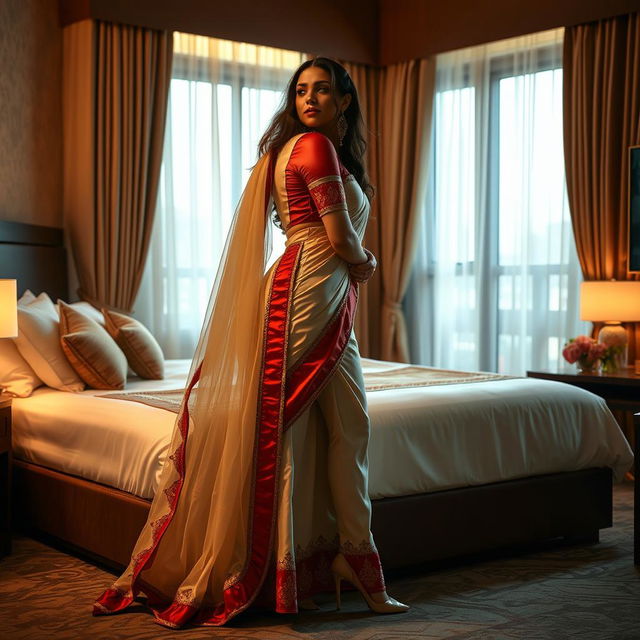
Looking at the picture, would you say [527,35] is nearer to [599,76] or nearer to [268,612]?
[599,76]

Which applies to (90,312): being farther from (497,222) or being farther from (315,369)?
(497,222)

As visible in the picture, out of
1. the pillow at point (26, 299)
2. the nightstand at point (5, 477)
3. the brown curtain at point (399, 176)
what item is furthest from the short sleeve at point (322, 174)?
the brown curtain at point (399, 176)

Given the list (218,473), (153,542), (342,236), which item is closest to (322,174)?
(342,236)

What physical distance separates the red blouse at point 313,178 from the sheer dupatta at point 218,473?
0.12 metres

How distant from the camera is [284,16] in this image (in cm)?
637

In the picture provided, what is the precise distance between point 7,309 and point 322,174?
1.65 meters

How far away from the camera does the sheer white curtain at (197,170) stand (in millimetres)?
6090

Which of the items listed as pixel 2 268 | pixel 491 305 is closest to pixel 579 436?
pixel 491 305

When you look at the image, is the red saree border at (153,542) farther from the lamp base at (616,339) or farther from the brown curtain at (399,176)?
the brown curtain at (399,176)

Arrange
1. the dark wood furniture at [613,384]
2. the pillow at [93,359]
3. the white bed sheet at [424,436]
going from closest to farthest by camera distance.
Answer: the white bed sheet at [424,436], the pillow at [93,359], the dark wood furniture at [613,384]

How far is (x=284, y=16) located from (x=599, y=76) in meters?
2.11

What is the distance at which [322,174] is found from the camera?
2.97 m

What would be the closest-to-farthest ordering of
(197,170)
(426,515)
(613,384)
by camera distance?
(426,515), (613,384), (197,170)

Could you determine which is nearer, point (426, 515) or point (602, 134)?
point (426, 515)
